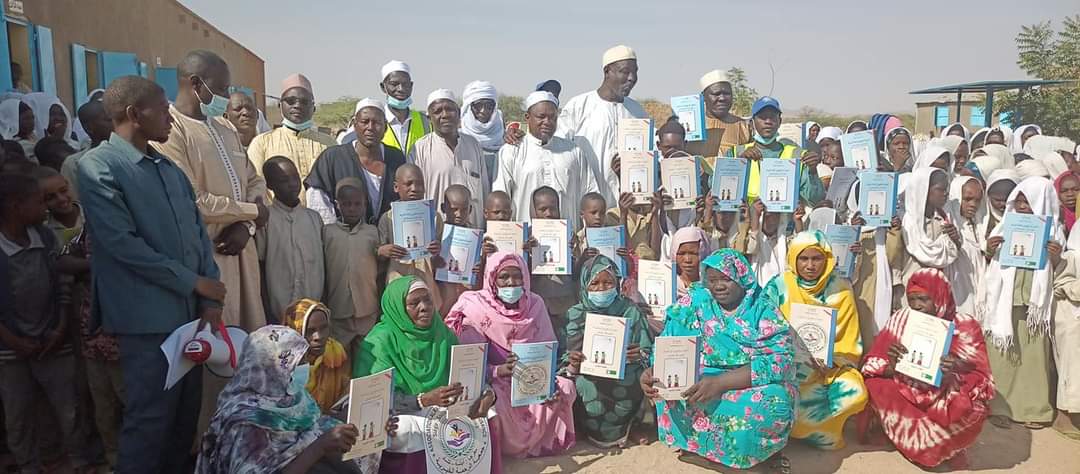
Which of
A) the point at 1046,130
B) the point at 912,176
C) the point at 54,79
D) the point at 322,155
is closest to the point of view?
the point at 322,155

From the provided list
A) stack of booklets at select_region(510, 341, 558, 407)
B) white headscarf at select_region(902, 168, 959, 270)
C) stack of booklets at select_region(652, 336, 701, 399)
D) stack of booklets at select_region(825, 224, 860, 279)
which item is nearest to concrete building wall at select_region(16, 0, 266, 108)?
stack of booklets at select_region(510, 341, 558, 407)

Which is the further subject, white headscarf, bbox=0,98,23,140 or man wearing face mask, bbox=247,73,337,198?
white headscarf, bbox=0,98,23,140

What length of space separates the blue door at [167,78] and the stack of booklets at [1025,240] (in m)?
19.3

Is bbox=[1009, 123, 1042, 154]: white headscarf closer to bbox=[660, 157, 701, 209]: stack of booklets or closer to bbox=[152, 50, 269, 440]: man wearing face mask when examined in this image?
bbox=[660, 157, 701, 209]: stack of booklets

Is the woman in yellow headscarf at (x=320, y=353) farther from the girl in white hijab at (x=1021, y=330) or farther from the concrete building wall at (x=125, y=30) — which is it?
the concrete building wall at (x=125, y=30)

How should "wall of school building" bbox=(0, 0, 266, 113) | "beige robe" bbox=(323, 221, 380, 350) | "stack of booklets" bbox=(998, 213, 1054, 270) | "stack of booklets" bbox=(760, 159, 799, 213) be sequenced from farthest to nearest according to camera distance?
"wall of school building" bbox=(0, 0, 266, 113) → "stack of booklets" bbox=(760, 159, 799, 213) → "stack of booklets" bbox=(998, 213, 1054, 270) → "beige robe" bbox=(323, 221, 380, 350)

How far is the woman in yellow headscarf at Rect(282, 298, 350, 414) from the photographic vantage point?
3.86 meters

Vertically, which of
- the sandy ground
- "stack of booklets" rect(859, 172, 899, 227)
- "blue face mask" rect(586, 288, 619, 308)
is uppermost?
"stack of booklets" rect(859, 172, 899, 227)

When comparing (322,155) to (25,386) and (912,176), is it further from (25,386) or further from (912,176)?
(912,176)

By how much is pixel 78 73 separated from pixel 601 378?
43.5 feet

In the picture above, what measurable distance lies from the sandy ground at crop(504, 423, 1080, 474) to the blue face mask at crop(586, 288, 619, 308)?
100 centimetres

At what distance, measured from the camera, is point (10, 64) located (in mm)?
9703

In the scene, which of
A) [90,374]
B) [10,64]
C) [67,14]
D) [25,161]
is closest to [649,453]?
[90,374]

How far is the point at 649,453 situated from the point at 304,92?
3788 millimetres
